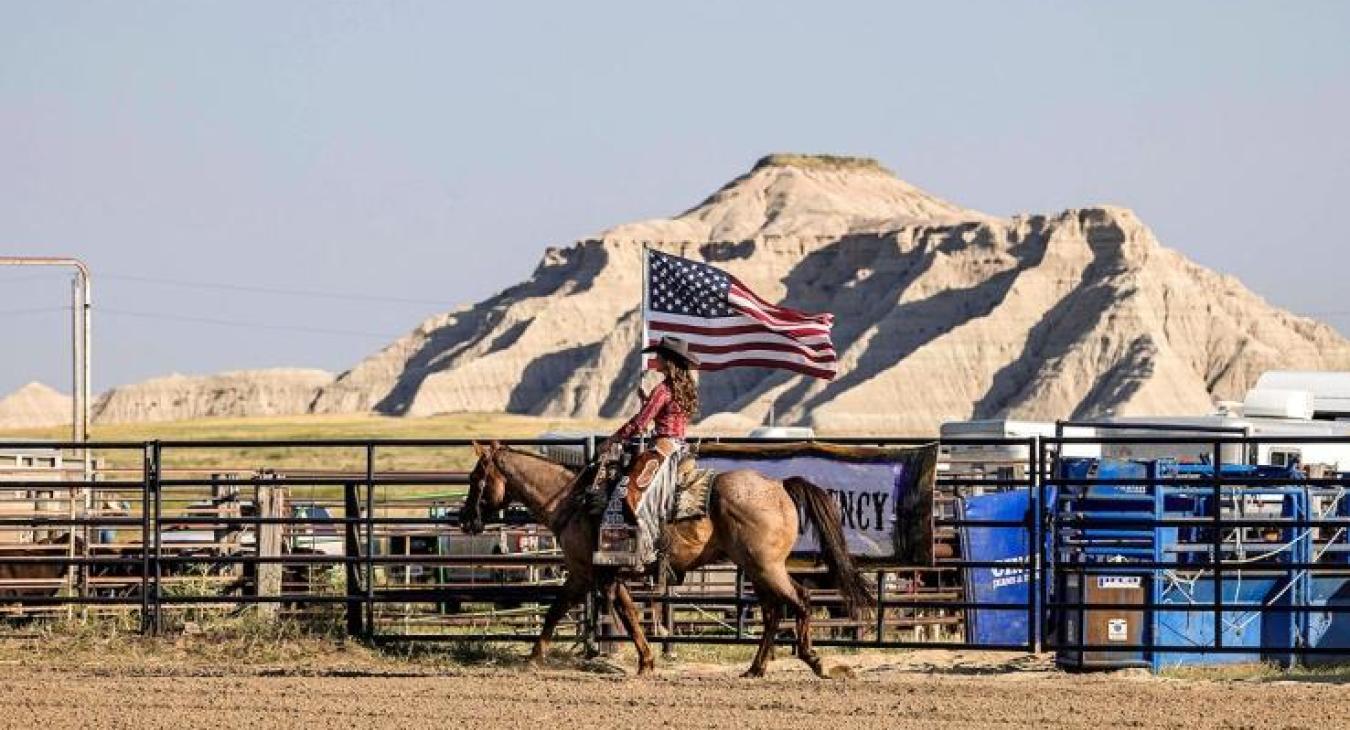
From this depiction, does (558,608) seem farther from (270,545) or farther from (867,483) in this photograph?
(270,545)

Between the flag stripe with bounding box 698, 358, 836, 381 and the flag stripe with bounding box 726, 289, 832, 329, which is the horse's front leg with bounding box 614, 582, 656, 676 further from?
the flag stripe with bounding box 726, 289, 832, 329

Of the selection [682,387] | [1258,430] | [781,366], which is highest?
[781,366]

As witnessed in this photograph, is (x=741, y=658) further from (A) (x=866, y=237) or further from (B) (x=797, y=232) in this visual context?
(B) (x=797, y=232)

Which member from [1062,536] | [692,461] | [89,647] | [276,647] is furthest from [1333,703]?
[89,647]

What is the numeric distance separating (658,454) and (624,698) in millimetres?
1583

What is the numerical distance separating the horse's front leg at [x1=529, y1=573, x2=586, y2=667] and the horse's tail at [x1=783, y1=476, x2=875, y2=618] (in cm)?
151

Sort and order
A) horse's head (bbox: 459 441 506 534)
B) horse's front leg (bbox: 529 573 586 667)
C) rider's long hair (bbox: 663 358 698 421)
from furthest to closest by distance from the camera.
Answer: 1. horse's head (bbox: 459 441 506 534)
2. horse's front leg (bbox: 529 573 586 667)
3. rider's long hair (bbox: 663 358 698 421)

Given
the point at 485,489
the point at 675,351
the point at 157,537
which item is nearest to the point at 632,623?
the point at 485,489

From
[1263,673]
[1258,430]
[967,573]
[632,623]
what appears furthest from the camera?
[1258,430]

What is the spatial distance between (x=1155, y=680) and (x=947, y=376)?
116318 millimetres

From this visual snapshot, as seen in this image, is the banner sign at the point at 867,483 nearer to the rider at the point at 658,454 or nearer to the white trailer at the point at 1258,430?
the rider at the point at 658,454

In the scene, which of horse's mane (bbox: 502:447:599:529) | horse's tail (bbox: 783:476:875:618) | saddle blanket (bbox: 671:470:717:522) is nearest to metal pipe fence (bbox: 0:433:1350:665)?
horse's mane (bbox: 502:447:599:529)

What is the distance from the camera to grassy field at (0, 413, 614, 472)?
86500mm

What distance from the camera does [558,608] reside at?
1408cm
